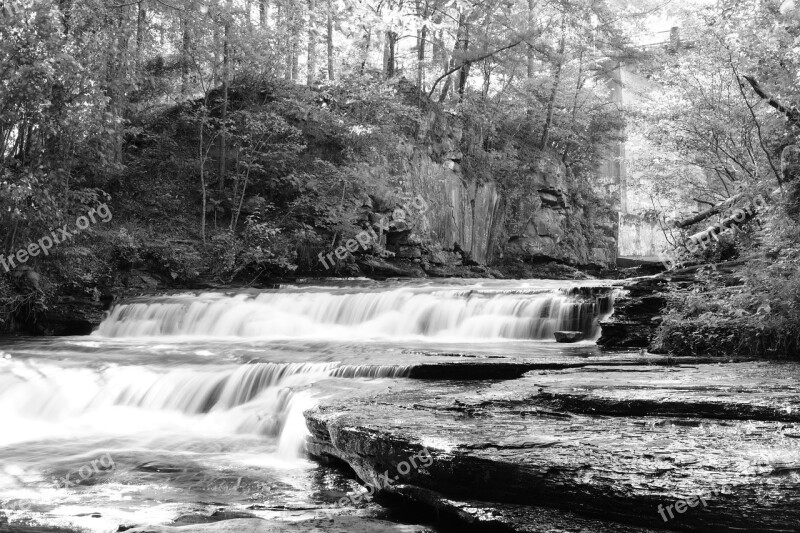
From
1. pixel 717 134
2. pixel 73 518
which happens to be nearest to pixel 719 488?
pixel 73 518

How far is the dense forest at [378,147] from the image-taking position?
27.2ft

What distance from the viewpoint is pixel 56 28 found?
33.2 ft

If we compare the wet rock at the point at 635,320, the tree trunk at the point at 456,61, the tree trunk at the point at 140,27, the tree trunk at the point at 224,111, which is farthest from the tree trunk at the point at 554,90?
the wet rock at the point at 635,320

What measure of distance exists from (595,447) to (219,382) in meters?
4.99

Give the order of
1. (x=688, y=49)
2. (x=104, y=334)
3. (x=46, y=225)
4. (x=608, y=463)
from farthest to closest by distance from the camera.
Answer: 1. (x=688, y=49)
2. (x=104, y=334)
3. (x=46, y=225)
4. (x=608, y=463)

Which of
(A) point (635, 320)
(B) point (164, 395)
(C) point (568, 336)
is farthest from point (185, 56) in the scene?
(A) point (635, 320)

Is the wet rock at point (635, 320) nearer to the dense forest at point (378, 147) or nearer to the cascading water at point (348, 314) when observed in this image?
the dense forest at point (378, 147)

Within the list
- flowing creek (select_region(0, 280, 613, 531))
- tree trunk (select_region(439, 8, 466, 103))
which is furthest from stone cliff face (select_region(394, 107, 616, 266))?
flowing creek (select_region(0, 280, 613, 531))

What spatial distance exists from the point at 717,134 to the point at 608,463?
34.1 feet

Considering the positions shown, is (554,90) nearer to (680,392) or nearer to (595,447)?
(680,392)

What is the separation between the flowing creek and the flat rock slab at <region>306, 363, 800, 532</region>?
0.63 metres

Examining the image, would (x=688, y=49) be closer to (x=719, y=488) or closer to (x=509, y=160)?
(x=509, y=160)

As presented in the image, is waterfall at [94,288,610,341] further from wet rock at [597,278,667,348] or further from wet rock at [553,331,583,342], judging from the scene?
wet rock at [597,278,667,348]

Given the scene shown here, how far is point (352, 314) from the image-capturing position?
478 inches
